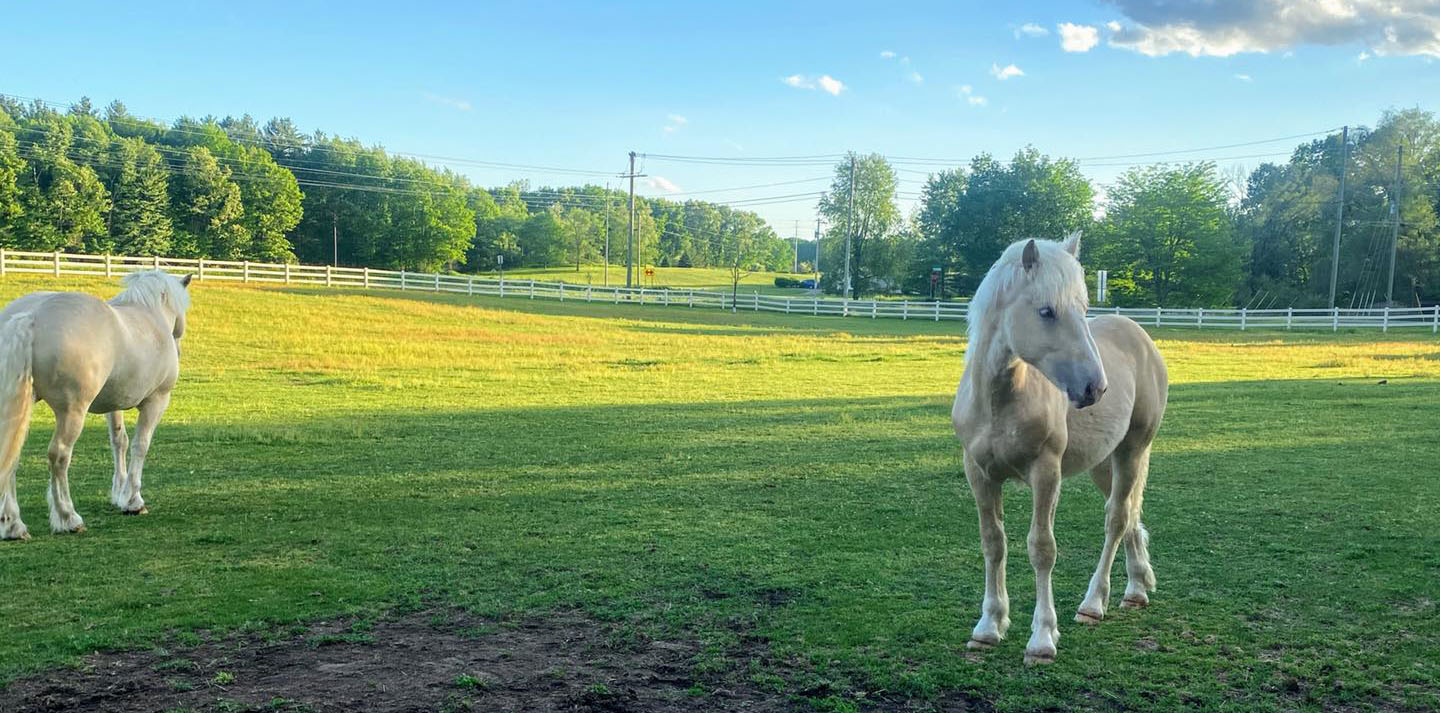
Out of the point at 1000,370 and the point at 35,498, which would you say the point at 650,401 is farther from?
the point at 1000,370

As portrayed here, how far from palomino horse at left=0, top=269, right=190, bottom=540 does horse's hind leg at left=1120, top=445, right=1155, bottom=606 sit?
278 inches

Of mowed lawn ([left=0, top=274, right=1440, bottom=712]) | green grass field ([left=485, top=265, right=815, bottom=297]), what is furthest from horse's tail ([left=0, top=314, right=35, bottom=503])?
green grass field ([left=485, top=265, right=815, bottom=297])

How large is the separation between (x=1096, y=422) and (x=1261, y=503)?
4191 millimetres

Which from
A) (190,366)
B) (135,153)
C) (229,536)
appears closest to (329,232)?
(135,153)

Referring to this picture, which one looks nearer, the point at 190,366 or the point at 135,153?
the point at 190,366

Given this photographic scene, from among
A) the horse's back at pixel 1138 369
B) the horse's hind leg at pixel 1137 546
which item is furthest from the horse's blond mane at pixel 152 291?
the horse's hind leg at pixel 1137 546

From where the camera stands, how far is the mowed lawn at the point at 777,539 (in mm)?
4070

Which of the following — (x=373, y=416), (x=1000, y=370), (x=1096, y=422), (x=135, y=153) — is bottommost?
(x=373, y=416)

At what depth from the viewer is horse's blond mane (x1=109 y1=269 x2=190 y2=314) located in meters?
7.34

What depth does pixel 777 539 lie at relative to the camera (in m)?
6.32

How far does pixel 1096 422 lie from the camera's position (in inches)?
173

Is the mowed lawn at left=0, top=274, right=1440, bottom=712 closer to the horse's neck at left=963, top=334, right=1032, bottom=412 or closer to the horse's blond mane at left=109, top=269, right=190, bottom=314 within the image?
the horse's neck at left=963, top=334, right=1032, bottom=412

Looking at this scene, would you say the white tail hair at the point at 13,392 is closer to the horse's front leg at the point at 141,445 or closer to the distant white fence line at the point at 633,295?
the horse's front leg at the point at 141,445

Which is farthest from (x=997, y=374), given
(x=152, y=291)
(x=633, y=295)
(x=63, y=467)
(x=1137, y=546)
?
(x=633, y=295)
